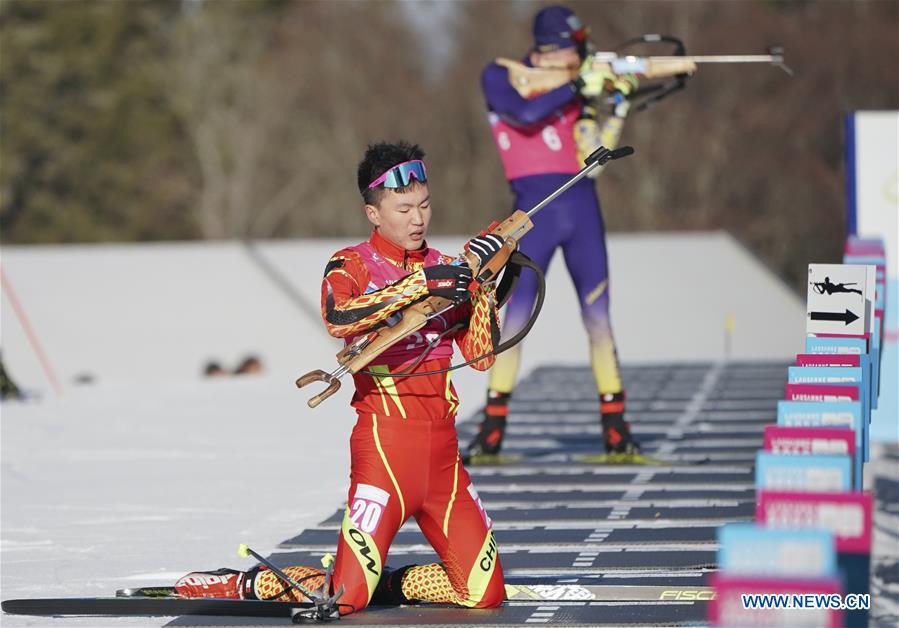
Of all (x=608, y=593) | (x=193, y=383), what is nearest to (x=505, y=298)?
(x=608, y=593)

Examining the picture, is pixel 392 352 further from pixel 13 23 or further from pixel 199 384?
pixel 13 23

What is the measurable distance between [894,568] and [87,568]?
2.84 metres

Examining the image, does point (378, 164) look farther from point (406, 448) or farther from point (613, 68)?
point (613, 68)

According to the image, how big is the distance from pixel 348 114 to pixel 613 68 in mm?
24461

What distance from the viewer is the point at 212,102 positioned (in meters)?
32.3

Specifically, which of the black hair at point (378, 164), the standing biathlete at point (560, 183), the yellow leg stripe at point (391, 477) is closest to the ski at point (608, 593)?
the yellow leg stripe at point (391, 477)

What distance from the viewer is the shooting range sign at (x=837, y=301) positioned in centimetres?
562

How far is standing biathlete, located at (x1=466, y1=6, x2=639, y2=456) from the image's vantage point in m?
7.67

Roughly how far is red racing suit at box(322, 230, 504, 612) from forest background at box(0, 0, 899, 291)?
23.4m

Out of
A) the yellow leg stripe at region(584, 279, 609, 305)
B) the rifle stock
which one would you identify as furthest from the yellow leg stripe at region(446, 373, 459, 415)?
the rifle stock

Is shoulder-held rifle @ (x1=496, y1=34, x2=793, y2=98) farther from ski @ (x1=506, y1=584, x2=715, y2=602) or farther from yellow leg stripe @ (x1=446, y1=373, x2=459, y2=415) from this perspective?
ski @ (x1=506, y1=584, x2=715, y2=602)

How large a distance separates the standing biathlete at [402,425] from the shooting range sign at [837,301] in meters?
1.20

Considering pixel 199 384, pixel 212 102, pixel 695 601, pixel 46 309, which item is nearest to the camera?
pixel 695 601

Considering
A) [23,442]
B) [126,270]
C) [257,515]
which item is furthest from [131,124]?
[257,515]
